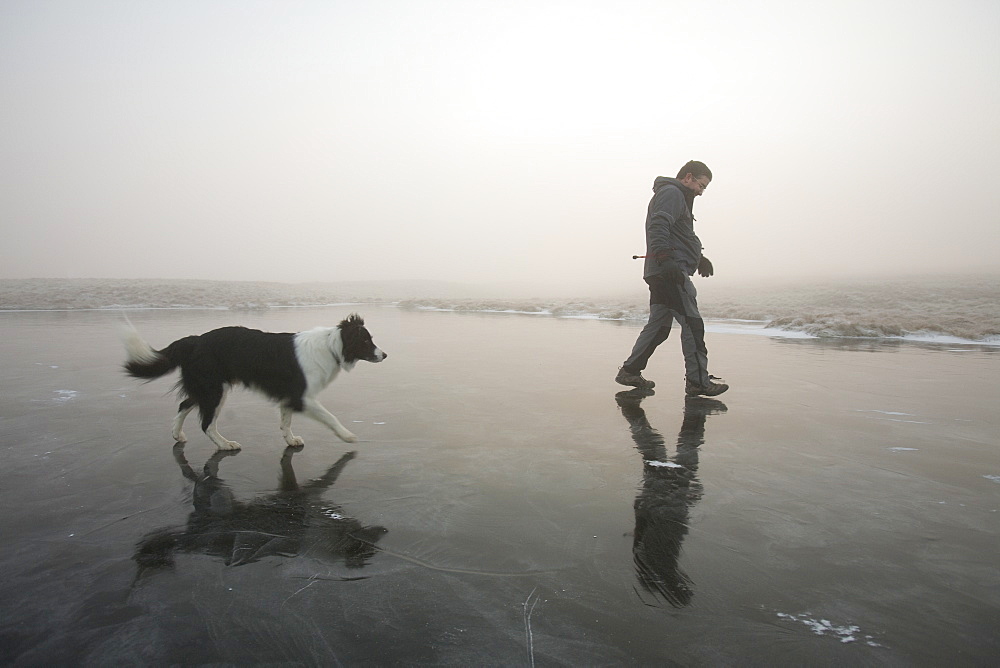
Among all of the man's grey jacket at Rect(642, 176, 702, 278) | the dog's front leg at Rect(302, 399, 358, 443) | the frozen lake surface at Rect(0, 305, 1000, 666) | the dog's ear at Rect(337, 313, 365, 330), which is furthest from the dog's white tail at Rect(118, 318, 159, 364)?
the man's grey jacket at Rect(642, 176, 702, 278)

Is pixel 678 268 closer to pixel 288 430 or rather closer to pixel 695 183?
pixel 695 183

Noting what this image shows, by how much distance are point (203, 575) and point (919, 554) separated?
3.22m

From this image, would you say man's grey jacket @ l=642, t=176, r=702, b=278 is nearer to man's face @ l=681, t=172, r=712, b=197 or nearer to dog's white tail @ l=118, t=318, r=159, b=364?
man's face @ l=681, t=172, r=712, b=197

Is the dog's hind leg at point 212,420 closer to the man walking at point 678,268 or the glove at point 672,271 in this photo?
the man walking at point 678,268

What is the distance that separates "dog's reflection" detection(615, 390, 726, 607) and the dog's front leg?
2.33m

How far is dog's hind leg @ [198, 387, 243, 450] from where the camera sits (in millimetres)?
3963

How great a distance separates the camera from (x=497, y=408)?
5293 millimetres

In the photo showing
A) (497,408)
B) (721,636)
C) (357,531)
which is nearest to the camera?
(721,636)

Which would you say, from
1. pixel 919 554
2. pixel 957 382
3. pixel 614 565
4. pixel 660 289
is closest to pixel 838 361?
pixel 957 382

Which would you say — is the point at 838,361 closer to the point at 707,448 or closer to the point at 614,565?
the point at 707,448

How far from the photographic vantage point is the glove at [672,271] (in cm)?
564

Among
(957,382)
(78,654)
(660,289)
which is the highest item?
(660,289)

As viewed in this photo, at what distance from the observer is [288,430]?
4184mm

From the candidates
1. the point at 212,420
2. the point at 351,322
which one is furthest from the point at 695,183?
the point at 212,420
